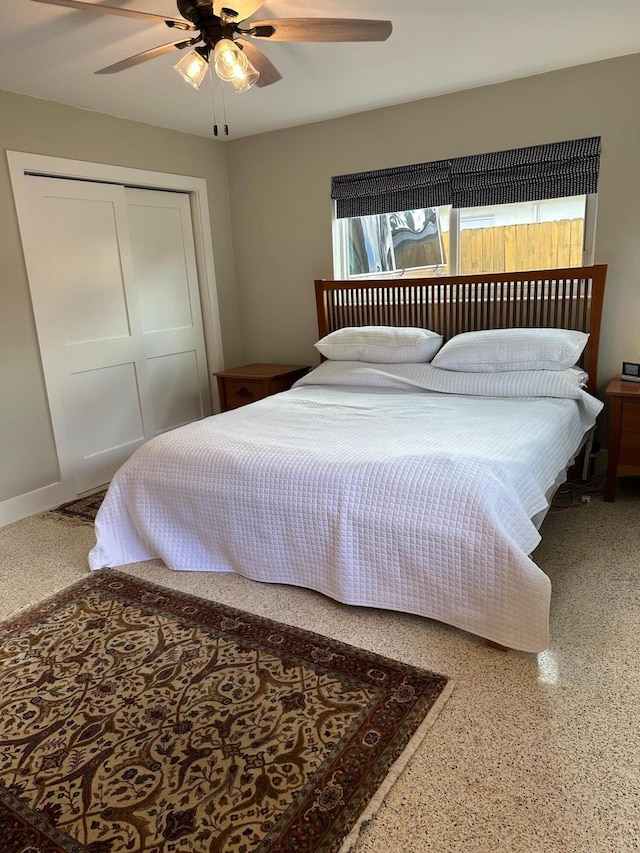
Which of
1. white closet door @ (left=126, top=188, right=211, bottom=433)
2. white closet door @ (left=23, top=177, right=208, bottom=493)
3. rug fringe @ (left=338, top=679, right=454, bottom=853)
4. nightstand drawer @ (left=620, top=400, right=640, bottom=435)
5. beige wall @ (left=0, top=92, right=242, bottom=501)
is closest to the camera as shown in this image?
rug fringe @ (left=338, top=679, right=454, bottom=853)

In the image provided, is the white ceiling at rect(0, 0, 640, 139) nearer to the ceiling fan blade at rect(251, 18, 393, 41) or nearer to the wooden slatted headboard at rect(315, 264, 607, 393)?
the ceiling fan blade at rect(251, 18, 393, 41)

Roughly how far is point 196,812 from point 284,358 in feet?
11.8

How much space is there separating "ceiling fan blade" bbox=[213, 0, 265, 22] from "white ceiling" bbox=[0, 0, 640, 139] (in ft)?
1.60

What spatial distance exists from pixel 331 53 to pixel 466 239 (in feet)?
4.87

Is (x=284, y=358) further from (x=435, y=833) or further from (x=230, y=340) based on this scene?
(x=435, y=833)

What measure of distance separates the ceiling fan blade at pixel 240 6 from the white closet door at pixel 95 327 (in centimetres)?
195

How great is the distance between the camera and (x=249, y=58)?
2262mm

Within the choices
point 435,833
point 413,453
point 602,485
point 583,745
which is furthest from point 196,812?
point 602,485

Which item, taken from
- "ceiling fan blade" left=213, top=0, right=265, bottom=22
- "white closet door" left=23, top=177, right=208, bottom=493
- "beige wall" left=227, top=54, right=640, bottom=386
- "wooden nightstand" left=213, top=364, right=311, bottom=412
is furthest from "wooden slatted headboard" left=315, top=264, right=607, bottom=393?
"ceiling fan blade" left=213, top=0, right=265, bottom=22

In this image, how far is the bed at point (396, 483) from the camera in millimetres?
2033

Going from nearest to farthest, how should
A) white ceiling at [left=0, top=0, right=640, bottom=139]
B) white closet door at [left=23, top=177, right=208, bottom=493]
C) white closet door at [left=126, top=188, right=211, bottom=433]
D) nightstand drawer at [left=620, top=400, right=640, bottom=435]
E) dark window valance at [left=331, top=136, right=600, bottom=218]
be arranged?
white ceiling at [left=0, top=0, right=640, bottom=139] < nightstand drawer at [left=620, top=400, right=640, bottom=435] < dark window valance at [left=331, top=136, right=600, bottom=218] < white closet door at [left=23, top=177, right=208, bottom=493] < white closet door at [left=126, top=188, right=211, bottom=433]

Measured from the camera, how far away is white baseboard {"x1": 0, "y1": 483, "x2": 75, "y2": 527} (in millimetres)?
3354

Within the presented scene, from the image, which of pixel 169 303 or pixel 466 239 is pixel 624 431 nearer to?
pixel 466 239

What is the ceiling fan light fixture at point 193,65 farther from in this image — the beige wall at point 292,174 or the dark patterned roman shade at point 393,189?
the dark patterned roman shade at point 393,189
